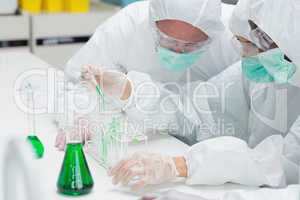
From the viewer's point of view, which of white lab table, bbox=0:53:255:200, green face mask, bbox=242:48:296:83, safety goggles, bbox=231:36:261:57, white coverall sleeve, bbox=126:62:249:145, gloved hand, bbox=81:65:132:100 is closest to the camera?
white lab table, bbox=0:53:255:200

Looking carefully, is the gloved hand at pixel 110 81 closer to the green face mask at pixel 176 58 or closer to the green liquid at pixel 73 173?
the green face mask at pixel 176 58

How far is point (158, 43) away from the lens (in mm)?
1740

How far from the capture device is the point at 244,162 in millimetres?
1359

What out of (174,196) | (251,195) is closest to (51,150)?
(174,196)

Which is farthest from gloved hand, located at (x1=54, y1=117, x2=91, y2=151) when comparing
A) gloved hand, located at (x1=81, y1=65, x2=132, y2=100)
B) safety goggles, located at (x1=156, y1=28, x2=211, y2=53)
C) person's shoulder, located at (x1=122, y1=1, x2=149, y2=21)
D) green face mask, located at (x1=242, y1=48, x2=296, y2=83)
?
person's shoulder, located at (x1=122, y1=1, x2=149, y2=21)

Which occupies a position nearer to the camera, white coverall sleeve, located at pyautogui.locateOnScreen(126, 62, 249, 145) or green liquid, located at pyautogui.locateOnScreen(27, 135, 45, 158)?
green liquid, located at pyautogui.locateOnScreen(27, 135, 45, 158)

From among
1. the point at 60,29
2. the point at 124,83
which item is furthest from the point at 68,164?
the point at 60,29

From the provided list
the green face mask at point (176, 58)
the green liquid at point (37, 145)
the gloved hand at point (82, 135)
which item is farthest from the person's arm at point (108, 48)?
the green liquid at point (37, 145)

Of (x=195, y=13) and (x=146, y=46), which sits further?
(x=146, y=46)

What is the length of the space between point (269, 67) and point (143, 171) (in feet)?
1.53

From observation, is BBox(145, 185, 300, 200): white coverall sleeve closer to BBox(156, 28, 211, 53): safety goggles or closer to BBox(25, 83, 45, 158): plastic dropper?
BBox(25, 83, 45, 158): plastic dropper

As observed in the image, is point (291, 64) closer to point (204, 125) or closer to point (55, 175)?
point (204, 125)

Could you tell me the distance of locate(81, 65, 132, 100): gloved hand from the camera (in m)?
1.66

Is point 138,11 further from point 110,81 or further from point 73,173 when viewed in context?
point 73,173
